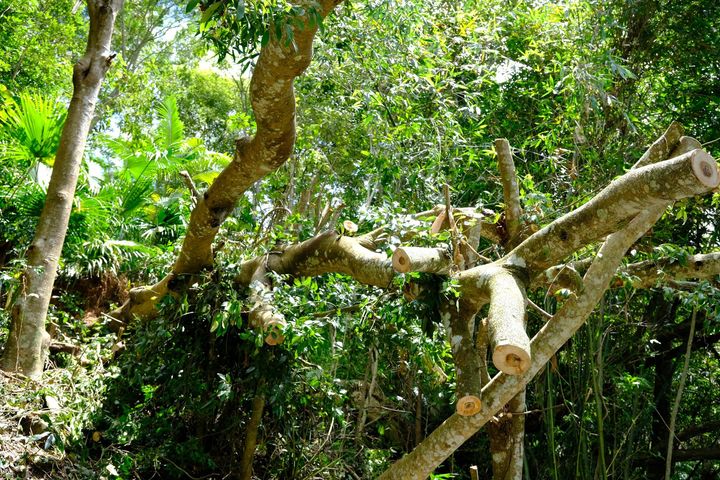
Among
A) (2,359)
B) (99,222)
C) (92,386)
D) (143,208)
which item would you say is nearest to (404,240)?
(92,386)

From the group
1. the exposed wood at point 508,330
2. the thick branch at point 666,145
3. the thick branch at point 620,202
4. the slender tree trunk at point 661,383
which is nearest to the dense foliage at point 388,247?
the slender tree trunk at point 661,383

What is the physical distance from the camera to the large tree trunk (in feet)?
15.9

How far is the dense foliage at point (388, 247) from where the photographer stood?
445cm

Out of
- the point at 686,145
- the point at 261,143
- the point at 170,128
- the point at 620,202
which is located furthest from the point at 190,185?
the point at 170,128

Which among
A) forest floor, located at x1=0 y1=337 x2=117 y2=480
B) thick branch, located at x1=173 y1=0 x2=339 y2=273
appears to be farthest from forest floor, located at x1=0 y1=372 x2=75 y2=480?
thick branch, located at x1=173 y1=0 x2=339 y2=273

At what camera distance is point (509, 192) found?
12.9 ft

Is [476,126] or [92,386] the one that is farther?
[476,126]

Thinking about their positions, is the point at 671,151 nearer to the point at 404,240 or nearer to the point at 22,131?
the point at 404,240

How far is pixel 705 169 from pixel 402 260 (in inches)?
49.3

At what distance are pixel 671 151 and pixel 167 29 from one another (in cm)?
1504

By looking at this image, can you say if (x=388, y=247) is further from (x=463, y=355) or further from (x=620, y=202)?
(x=620, y=202)

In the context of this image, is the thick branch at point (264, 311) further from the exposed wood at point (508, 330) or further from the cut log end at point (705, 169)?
the cut log end at point (705, 169)

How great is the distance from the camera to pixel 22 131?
6.75 metres

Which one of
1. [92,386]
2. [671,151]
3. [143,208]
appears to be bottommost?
[92,386]
